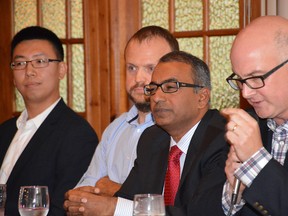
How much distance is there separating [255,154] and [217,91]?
199cm

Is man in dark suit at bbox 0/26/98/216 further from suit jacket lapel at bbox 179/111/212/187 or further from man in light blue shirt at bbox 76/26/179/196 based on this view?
suit jacket lapel at bbox 179/111/212/187

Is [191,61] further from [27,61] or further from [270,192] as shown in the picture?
[27,61]

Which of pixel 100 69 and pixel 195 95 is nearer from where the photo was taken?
pixel 195 95

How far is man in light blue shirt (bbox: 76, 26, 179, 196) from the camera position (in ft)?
10.4

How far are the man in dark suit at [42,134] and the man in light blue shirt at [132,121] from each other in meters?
0.16

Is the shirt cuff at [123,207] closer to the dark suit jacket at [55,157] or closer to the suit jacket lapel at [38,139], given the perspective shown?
the dark suit jacket at [55,157]

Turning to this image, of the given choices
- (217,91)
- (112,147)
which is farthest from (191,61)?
(217,91)

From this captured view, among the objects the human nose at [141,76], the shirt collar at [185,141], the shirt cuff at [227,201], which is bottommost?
the shirt cuff at [227,201]

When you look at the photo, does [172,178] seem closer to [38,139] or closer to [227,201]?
[227,201]

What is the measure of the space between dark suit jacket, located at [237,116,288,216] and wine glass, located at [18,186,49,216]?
28.0 inches

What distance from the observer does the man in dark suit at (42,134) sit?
11.0 ft

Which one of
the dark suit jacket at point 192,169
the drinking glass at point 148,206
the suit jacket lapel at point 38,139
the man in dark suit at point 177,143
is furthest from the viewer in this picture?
the suit jacket lapel at point 38,139

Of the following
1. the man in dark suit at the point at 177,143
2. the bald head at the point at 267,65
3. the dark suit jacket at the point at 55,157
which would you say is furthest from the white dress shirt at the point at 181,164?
the dark suit jacket at the point at 55,157

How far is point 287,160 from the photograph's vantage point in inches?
87.7
